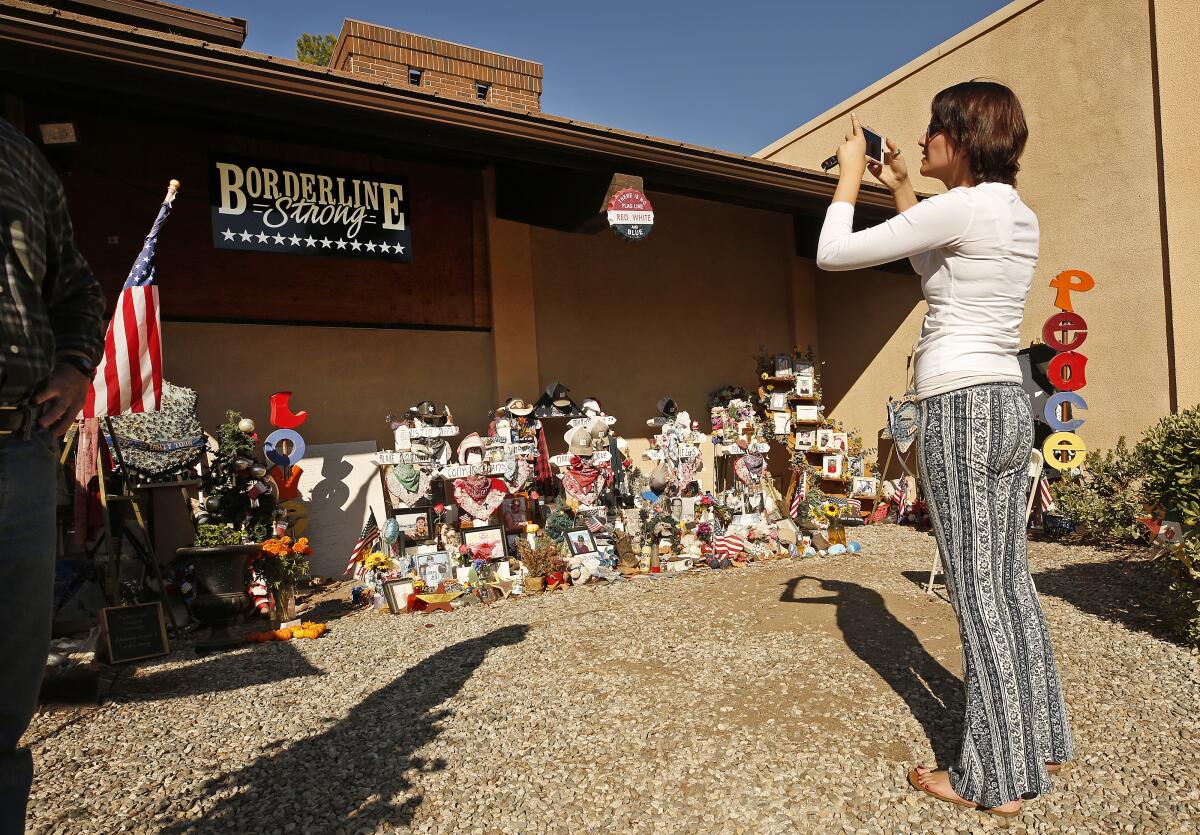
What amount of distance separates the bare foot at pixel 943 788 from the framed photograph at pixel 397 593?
12.0 feet

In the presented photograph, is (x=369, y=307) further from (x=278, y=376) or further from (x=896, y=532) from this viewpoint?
(x=896, y=532)

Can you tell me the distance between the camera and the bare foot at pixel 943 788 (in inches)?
75.0

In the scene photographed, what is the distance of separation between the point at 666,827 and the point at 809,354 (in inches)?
288

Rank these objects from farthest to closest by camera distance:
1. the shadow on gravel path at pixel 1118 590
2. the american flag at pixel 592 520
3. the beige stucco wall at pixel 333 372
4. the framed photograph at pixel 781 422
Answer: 1. the framed photograph at pixel 781 422
2. the american flag at pixel 592 520
3. the beige stucco wall at pixel 333 372
4. the shadow on gravel path at pixel 1118 590

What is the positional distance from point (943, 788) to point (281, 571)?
162 inches

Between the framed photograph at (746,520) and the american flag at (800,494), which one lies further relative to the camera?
the american flag at (800,494)

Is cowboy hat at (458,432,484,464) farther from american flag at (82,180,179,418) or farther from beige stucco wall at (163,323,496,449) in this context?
american flag at (82,180,179,418)

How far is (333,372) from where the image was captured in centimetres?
607

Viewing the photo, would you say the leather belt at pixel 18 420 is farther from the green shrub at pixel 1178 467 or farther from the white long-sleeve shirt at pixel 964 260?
the green shrub at pixel 1178 467

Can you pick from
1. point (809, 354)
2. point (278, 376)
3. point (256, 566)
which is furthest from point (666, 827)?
point (809, 354)

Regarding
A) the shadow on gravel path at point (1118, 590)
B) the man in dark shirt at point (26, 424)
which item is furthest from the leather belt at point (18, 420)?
the shadow on gravel path at point (1118, 590)

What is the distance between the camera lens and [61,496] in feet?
14.2

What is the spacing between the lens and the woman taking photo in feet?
6.16

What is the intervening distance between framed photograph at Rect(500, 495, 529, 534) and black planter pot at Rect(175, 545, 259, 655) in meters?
2.17
